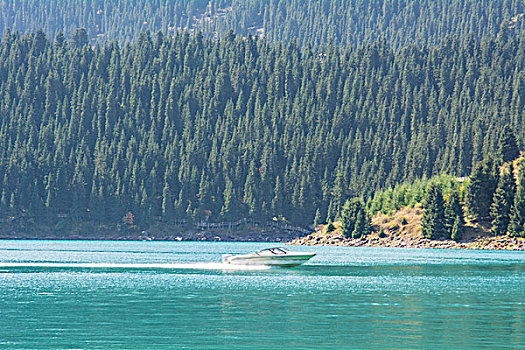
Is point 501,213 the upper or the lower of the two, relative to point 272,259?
upper

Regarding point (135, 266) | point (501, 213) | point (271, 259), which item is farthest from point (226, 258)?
point (501, 213)

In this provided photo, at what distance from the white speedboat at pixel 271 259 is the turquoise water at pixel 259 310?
25.1 ft

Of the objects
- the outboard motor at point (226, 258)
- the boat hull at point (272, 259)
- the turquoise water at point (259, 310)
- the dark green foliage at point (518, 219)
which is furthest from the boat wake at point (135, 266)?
the dark green foliage at point (518, 219)

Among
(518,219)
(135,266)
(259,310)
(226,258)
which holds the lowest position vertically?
(135,266)

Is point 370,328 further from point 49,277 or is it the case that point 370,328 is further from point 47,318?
point 49,277

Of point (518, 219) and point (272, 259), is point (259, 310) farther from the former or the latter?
point (518, 219)

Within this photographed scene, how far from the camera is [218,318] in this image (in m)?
57.3

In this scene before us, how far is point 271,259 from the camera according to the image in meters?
115

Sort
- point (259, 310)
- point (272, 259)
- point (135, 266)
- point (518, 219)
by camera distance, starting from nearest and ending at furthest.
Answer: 1. point (259, 310)
2. point (272, 259)
3. point (135, 266)
4. point (518, 219)

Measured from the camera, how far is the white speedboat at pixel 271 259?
113938 millimetres

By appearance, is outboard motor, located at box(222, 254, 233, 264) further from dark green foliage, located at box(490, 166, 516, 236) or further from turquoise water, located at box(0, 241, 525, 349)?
dark green foliage, located at box(490, 166, 516, 236)

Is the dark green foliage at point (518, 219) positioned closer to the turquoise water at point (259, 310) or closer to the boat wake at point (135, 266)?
the turquoise water at point (259, 310)

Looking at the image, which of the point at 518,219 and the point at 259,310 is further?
the point at 518,219

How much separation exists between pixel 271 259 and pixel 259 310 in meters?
52.7
